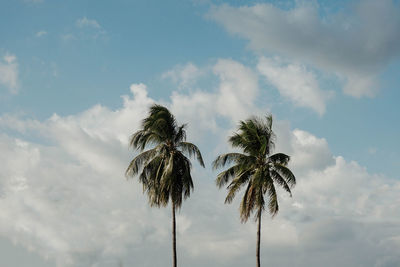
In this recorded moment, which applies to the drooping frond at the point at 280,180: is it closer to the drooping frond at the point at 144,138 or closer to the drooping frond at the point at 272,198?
the drooping frond at the point at 272,198

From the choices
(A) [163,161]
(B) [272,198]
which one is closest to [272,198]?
(B) [272,198]

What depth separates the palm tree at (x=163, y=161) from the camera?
137 ft

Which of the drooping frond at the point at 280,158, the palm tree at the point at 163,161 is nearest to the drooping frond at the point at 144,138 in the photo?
the palm tree at the point at 163,161

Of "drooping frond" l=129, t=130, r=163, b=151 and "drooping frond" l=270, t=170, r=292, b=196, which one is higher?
"drooping frond" l=129, t=130, r=163, b=151

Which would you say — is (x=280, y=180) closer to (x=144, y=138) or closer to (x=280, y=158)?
(x=280, y=158)

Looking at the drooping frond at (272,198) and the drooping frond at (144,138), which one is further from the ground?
the drooping frond at (144,138)

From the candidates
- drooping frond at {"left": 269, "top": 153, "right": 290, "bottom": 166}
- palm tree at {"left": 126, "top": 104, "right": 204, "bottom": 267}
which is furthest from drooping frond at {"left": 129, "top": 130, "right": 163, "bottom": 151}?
drooping frond at {"left": 269, "top": 153, "right": 290, "bottom": 166}

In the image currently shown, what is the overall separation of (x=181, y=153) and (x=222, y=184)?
17.3ft

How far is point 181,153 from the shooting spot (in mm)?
43125

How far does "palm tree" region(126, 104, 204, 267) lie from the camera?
137 feet

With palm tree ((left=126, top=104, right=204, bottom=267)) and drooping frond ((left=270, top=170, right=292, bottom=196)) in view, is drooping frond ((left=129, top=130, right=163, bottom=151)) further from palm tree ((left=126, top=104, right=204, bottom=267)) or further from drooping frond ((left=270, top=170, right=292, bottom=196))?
drooping frond ((left=270, top=170, right=292, bottom=196))

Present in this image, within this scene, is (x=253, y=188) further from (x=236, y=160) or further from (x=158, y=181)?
(x=158, y=181)

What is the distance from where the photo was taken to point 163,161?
42562mm

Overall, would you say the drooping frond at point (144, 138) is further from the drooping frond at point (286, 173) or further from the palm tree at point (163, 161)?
the drooping frond at point (286, 173)
